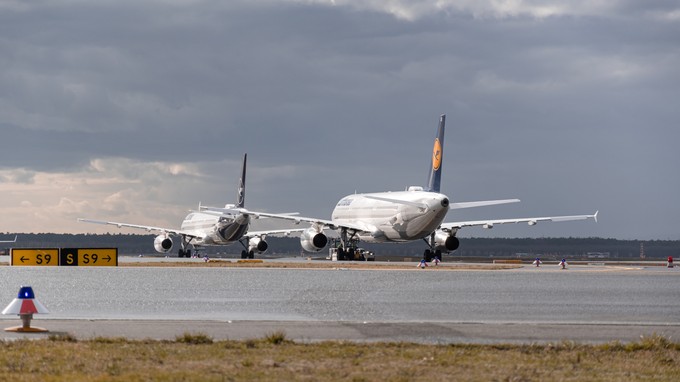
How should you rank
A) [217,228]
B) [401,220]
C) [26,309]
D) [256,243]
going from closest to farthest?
[26,309] → [401,220] → [217,228] → [256,243]

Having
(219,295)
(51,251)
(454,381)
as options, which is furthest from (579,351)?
(51,251)

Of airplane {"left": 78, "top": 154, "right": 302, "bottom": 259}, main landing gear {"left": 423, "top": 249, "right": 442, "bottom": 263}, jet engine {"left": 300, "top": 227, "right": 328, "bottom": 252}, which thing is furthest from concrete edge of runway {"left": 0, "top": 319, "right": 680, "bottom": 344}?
airplane {"left": 78, "top": 154, "right": 302, "bottom": 259}

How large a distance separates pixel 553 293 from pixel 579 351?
22612 millimetres

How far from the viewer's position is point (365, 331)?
75.7ft

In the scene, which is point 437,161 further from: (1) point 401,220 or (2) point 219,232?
(2) point 219,232

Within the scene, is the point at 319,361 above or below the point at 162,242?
below

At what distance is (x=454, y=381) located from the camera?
50.9 ft

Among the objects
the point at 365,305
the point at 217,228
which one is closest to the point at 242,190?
the point at 217,228

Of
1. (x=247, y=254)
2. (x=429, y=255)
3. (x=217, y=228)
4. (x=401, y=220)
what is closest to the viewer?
(x=401, y=220)

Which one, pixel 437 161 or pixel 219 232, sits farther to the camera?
pixel 219 232

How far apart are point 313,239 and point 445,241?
35.9 ft

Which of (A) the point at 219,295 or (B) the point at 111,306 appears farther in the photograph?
(A) the point at 219,295

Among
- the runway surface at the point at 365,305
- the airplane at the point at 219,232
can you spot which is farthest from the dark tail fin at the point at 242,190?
the runway surface at the point at 365,305

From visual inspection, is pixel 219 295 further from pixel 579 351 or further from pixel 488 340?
pixel 579 351
